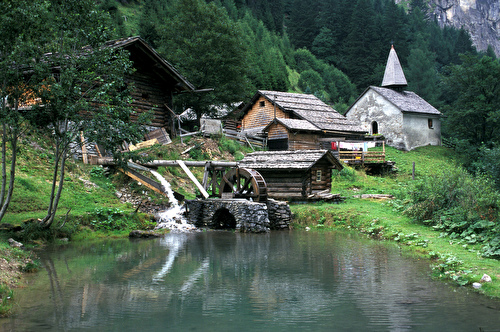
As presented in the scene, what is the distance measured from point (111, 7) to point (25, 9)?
5360cm

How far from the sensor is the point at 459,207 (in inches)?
599

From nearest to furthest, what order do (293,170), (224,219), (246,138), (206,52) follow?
(224,219)
(293,170)
(206,52)
(246,138)

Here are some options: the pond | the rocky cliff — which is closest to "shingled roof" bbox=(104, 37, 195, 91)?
the pond

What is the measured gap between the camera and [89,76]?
49.0 feet

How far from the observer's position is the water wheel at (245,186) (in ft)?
66.8

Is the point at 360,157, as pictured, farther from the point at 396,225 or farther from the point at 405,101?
→ the point at 396,225

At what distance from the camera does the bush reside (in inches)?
518

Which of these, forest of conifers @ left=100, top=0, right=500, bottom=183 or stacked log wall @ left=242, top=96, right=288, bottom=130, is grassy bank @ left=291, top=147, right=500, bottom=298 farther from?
stacked log wall @ left=242, top=96, right=288, bottom=130

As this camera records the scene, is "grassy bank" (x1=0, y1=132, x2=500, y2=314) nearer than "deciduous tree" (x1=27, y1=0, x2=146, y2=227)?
Yes

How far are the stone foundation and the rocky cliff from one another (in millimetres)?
133042

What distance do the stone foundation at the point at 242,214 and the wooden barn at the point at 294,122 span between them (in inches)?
621

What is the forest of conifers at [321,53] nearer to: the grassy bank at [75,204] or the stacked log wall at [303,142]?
the stacked log wall at [303,142]

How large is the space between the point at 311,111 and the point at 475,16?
12014cm

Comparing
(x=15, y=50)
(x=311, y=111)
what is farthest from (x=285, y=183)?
(x=311, y=111)
